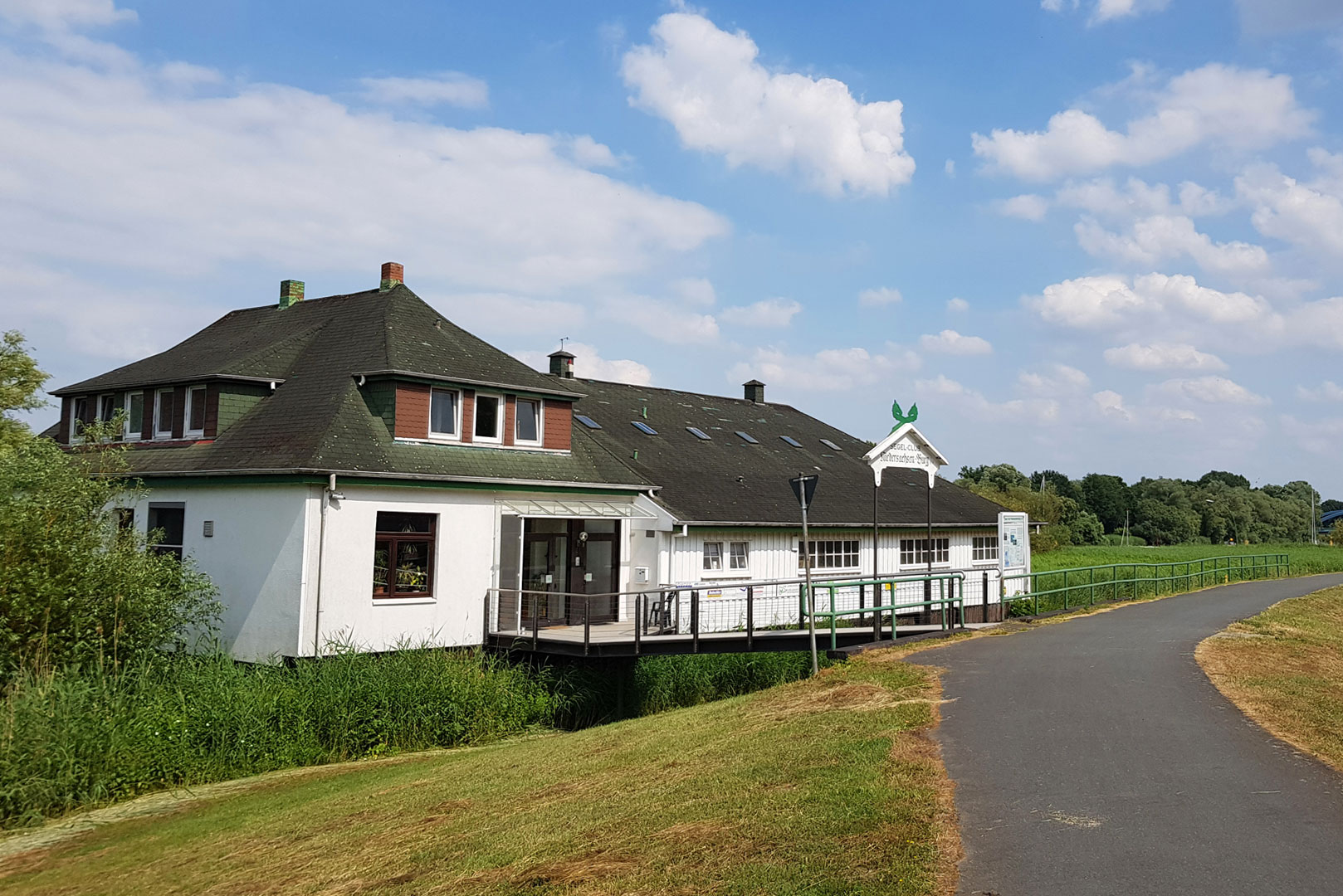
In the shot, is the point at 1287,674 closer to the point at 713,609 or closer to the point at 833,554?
the point at 713,609

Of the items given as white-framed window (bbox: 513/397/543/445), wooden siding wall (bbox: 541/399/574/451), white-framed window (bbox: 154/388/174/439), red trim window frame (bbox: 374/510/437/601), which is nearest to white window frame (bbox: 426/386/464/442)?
white-framed window (bbox: 513/397/543/445)

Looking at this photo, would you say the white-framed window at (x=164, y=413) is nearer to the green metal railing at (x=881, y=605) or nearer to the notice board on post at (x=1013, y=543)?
the green metal railing at (x=881, y=605)

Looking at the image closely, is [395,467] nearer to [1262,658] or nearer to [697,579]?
[697,579]

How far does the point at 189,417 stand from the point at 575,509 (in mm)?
8529

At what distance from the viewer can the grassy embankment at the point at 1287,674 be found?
10398 mm

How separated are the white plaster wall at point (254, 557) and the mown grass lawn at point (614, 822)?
4674 mm

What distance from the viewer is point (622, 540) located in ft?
78.7

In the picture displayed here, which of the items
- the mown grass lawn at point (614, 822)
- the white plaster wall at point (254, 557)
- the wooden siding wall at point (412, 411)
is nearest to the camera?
the mown grass lawn at point (614, 822)

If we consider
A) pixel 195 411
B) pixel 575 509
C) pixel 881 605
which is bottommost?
pixel 881 605

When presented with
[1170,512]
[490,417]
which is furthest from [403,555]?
[1170,512]

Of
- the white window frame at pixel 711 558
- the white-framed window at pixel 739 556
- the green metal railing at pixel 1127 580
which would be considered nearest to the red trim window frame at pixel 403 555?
Answer: the white window frame at pixel 711 558

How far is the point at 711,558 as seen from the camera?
81.3 feet

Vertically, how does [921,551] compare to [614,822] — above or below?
above

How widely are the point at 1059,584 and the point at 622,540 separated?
1456 centimetres
